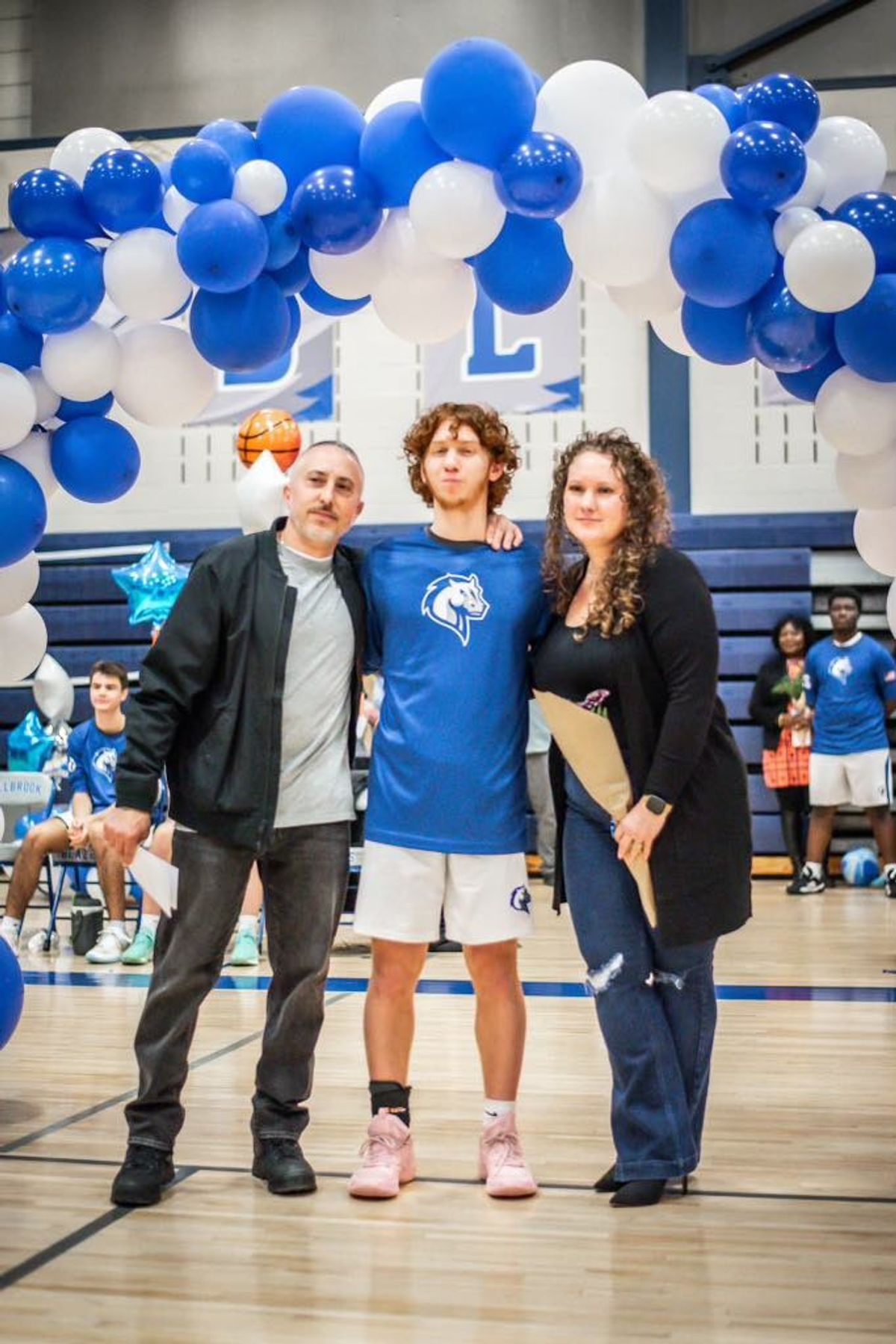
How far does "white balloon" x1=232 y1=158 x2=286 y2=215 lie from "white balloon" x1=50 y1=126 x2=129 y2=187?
35 centimetres

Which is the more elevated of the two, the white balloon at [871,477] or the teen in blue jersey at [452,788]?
the white balloon at [871,477]

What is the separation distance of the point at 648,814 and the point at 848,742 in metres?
7.05

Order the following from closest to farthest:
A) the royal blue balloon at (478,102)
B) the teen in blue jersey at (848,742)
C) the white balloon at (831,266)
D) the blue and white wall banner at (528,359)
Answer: the white balloon at (831,266), the royal blue balloon at (478,102), the teen in blue jersey at (848,742), the blue and white wall banner at (528,359)

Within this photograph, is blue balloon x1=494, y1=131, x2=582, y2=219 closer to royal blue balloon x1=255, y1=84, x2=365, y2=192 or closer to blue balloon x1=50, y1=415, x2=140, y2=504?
royal blue balloon x1=255, y1=84, x2=365, y2=192

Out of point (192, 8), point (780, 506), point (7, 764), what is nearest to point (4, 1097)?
point (7, 764)

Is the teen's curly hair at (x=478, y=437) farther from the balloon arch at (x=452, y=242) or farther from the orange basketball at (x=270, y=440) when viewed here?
the orange basketball at (x=270, y=440)

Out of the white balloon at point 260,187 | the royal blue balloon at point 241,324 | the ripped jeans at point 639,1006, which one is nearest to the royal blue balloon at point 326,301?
the royal blue balloon at point 241,324

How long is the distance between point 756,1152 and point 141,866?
1512 millimetres

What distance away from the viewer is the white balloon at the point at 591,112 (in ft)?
11.2

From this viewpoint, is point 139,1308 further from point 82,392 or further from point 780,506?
point 780,506

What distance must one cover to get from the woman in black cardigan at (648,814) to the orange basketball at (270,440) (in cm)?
456

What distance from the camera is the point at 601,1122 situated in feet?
12.1

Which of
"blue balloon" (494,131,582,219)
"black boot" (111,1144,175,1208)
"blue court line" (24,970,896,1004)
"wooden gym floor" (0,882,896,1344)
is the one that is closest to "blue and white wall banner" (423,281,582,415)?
"blue court line" (24,970,896,1004)

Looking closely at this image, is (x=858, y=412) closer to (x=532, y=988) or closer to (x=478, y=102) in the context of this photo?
(x=478, y=102)
